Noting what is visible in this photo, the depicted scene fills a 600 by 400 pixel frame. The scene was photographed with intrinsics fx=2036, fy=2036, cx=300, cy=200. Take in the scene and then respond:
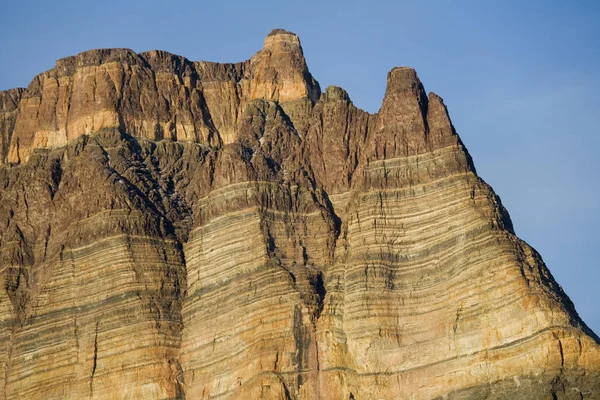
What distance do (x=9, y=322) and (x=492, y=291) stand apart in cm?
2946

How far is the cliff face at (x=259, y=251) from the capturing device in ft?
345

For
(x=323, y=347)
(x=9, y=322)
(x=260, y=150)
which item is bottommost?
(x=323, y=347)

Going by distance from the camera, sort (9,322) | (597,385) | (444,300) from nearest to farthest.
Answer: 1. (597,385)
2. (444,300)
3. (9,322)

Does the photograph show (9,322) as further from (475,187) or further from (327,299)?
(475,187)

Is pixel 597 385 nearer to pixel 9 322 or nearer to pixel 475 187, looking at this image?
pixel 475 187

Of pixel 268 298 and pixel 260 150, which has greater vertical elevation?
pixel 260 150

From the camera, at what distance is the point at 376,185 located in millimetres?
113312

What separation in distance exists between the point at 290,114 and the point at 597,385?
1297 inches

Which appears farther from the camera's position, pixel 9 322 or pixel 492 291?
pixel 9 322

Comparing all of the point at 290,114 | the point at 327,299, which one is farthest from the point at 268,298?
the point at 290,114

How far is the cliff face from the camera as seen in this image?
345 ft

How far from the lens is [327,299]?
109625 millimetres

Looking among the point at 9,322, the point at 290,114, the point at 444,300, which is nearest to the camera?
the point at 444,300

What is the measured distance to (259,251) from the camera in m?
112
